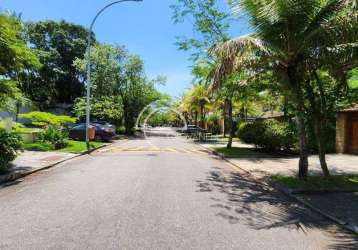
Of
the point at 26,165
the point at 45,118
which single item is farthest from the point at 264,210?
the point at 45,118

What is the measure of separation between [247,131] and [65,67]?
123 ft

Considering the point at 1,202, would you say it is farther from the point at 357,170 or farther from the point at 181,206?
the point at 357,170

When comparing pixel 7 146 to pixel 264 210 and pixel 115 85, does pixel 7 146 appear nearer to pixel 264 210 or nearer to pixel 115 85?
pixel 264 210

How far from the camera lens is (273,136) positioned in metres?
18.7

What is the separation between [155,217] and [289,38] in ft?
20.2

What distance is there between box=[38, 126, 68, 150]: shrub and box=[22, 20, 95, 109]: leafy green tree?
29.7 meters

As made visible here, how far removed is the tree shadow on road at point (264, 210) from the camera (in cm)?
596

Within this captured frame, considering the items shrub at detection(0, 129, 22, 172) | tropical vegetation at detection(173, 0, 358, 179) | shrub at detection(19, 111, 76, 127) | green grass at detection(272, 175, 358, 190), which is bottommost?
green grass at detection(272, 175, 358, 190)

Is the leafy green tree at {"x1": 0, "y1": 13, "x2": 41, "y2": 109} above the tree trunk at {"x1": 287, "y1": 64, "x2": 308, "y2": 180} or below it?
above

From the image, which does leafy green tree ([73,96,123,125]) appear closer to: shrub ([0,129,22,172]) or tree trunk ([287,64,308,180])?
shrub ([0,129,22,172])

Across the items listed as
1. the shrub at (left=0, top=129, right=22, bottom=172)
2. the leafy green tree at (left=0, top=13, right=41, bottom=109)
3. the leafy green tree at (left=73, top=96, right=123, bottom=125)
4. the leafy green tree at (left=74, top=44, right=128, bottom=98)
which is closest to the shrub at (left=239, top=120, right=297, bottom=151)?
the leafy green tree at (left=0, top=13, right=41, bottom=109)

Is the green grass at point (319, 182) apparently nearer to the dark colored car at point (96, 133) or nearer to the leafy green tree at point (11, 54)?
the leafy green tree at point (11, 54)

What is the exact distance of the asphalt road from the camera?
516 cm

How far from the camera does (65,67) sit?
169 ft
